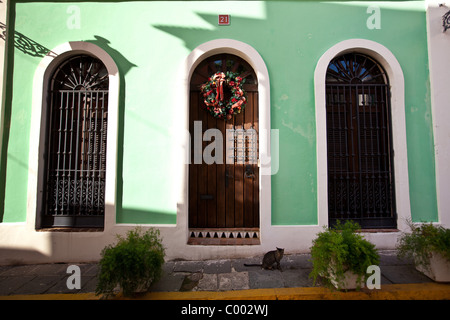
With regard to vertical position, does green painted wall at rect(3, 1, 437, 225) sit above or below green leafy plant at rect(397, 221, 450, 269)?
above

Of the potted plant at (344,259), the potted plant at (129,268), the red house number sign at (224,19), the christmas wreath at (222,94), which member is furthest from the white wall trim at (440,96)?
the potted plant at (129,268)

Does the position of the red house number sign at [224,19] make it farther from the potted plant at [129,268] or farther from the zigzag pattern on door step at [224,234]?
the potted plant at [129,268]

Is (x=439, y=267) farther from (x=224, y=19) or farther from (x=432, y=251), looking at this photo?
(x=224, y=19)

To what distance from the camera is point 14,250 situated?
4109 mm

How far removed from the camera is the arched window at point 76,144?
4.35 m

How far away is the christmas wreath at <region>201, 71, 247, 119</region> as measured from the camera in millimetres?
4316

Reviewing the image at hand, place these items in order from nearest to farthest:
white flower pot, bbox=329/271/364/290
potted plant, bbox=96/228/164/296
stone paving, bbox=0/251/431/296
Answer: potted plant, bbox=96/228/164/296 < white flower pot, bbox=329/271/364/290 < stone paving, bbox=0/251/431/296

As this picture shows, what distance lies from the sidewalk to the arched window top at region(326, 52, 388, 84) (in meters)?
3.26

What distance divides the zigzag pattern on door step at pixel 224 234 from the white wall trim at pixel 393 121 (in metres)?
1.24

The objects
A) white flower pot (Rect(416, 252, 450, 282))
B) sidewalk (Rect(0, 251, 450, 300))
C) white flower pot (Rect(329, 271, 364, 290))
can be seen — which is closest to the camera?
white flower pot (Rect(329, 271, 364, 290))

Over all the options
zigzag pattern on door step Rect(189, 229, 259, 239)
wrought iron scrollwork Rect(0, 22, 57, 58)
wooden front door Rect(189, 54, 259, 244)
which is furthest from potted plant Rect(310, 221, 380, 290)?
wrought iron scrollwork Rect(0, 22, 57, 58)

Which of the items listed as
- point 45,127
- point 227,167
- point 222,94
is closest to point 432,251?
point 227,167

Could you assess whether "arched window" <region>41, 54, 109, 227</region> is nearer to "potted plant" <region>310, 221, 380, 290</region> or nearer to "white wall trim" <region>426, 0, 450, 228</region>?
"potted plant" <region>310, 221, 380, 290</region>
